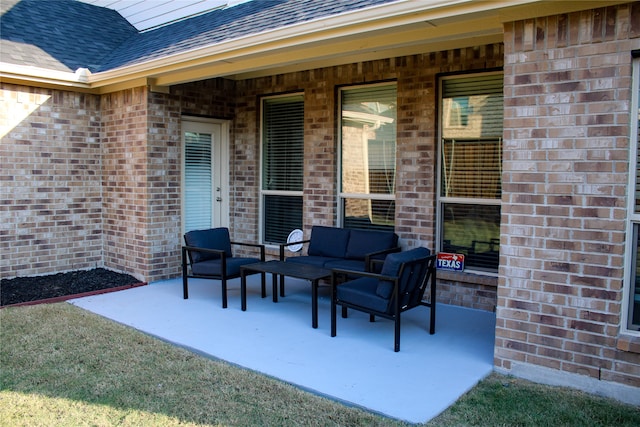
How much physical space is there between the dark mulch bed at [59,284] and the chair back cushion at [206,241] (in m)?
1.32

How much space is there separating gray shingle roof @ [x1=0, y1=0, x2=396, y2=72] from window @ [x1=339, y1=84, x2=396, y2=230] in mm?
1564

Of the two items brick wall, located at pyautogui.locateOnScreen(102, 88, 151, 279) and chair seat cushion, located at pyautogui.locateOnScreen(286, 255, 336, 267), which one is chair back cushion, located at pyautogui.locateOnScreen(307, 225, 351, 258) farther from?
brick wall, located at pyautogui.locateOnScreen(102, 88, 151, 279)

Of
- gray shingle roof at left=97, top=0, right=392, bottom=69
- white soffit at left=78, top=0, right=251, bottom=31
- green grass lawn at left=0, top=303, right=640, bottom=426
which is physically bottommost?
green grass lawn at left=0, top=303, right=640, bottom=426

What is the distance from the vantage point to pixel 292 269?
6133mm

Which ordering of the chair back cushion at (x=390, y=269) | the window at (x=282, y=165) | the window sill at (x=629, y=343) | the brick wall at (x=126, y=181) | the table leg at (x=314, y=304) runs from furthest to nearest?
the window at (x=282, y=165), the brick wall at (x=126, y=181), the table leg at (x=314, y=304), the chair back cushion at (x=390, y=269), the window sill at (x=629, y=343)

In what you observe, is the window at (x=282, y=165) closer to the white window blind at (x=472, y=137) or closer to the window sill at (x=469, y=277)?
the white window blind at (x=472, y=137)

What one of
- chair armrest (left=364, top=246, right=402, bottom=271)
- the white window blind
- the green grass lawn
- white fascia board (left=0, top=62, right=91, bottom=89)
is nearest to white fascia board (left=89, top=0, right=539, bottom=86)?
white fascia board (left=0, top=62, right=91, bottom=89)

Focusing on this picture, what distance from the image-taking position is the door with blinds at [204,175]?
841cm

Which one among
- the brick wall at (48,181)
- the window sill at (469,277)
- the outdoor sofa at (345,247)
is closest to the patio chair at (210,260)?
the outdoor sofa at (345,247)

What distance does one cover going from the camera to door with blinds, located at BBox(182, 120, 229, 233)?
8.41 meters

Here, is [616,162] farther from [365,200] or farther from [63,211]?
[63,211]

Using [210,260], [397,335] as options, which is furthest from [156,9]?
[397,335]

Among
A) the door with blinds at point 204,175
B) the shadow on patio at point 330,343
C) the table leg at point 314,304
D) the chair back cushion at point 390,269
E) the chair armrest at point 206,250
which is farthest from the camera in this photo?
the door with blinds at point 204,175

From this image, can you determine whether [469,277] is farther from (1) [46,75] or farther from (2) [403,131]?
(1) [46,75]
